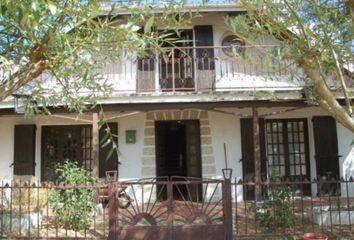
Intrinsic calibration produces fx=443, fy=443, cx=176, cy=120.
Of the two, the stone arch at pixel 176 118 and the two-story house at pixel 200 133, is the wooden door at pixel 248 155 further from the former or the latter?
the stone arch at pixel 176 118

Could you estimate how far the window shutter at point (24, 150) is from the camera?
1158 centimetres

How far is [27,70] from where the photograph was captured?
376 centimetres

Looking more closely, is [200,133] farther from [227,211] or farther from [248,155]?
[227,211]

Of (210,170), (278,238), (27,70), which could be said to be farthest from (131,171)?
(27,70)

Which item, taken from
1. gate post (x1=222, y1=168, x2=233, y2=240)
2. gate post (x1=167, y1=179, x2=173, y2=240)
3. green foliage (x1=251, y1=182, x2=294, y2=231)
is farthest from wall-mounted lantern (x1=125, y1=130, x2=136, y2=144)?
gate post (x1=222, y1=168, x2=233, y2=240)

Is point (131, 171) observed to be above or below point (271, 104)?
below

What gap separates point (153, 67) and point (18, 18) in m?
9.35

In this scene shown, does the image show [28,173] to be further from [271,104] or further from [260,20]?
[260,20]

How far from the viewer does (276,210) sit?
26.1ft

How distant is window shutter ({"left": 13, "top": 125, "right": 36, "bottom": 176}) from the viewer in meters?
11.6

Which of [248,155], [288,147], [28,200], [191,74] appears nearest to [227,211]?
[28,200]

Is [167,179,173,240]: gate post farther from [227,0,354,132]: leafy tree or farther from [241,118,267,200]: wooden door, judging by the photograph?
[241,118,267,200]: wooden door

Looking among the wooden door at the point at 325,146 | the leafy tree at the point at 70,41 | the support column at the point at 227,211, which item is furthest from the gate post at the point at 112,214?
the wooden door at the point at 325,146

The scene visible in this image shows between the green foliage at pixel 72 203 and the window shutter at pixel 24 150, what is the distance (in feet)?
12.1
